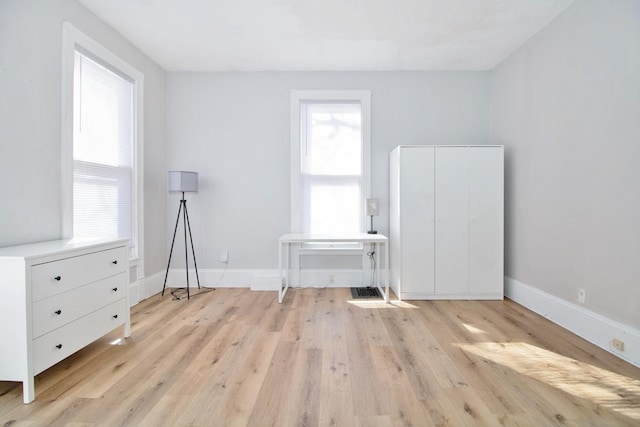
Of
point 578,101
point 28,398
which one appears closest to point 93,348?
point 28,398

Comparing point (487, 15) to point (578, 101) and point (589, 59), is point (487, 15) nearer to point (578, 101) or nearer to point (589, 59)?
point (589, 59)

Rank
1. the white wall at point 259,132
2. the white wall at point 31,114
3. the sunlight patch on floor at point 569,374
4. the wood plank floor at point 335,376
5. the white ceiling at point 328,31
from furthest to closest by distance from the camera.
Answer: the white wall at point 259,132 < the white ceiling at point 328,31 < the white wall at point 31,114 < the sunlight patch on floor at point 569,374 < the wood plank floor at point 335,376

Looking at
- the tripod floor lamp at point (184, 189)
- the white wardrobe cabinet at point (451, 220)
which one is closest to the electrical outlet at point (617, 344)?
the white wardrobe cabinet at point (451, 220)

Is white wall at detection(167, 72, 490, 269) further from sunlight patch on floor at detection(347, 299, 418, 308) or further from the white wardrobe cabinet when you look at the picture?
sunlight patch on floor at detection(347, 299, 418, 308)

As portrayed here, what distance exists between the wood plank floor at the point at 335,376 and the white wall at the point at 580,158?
521 millimetres

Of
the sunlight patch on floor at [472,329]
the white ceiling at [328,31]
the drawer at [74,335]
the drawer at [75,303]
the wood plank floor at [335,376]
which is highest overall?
the white ceiling at [328,31]

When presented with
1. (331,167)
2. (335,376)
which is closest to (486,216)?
(331,167)

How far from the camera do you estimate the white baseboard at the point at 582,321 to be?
1.98 metres

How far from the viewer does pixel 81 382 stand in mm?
1767

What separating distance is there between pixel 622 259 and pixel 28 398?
3.69m

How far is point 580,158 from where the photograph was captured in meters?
2.40

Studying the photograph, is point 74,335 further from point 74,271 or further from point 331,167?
point 331,167

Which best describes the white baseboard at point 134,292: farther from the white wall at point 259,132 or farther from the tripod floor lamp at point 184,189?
the white wall at point 259,132

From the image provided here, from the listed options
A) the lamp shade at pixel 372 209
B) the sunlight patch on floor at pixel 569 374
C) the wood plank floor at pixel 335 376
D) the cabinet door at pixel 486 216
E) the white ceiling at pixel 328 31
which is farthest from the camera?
the lamp shade at pixel 372 209
